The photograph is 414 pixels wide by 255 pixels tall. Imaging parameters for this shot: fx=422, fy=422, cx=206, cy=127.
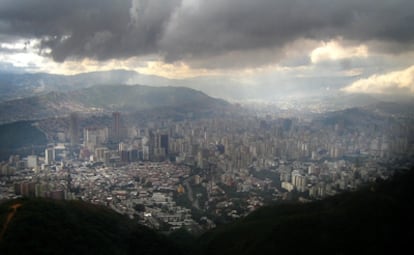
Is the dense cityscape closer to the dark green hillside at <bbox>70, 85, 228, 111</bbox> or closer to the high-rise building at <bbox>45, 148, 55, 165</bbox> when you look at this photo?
the high-rise building at <bbox>45, 148, 55, 165</bbox>

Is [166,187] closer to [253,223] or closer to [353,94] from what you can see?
[253,223]

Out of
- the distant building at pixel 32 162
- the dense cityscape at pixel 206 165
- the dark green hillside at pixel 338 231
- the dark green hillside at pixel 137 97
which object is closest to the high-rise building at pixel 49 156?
the dense cityscape at pixel 206 165

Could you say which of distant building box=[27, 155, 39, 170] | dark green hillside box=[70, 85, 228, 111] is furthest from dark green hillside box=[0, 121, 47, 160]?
dark green hillside box=[70, 85, 228, 111]

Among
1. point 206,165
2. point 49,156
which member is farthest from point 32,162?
point 206,165

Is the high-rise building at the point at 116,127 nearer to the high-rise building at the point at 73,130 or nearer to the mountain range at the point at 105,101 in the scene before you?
the high-rise building at the point at 73,130

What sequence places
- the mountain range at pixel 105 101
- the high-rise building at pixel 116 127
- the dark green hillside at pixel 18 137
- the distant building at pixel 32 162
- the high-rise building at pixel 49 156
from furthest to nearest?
1. the mountain range at pixel 105 101
2. the high-rise building at pixel 116 127
3. the dark green hillside at pixel 18 137
4. the high-rise building at pixel 49 156
5. the distant building at pixel 32 162

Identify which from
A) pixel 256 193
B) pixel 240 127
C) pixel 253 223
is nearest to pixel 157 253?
pixel 253 223
